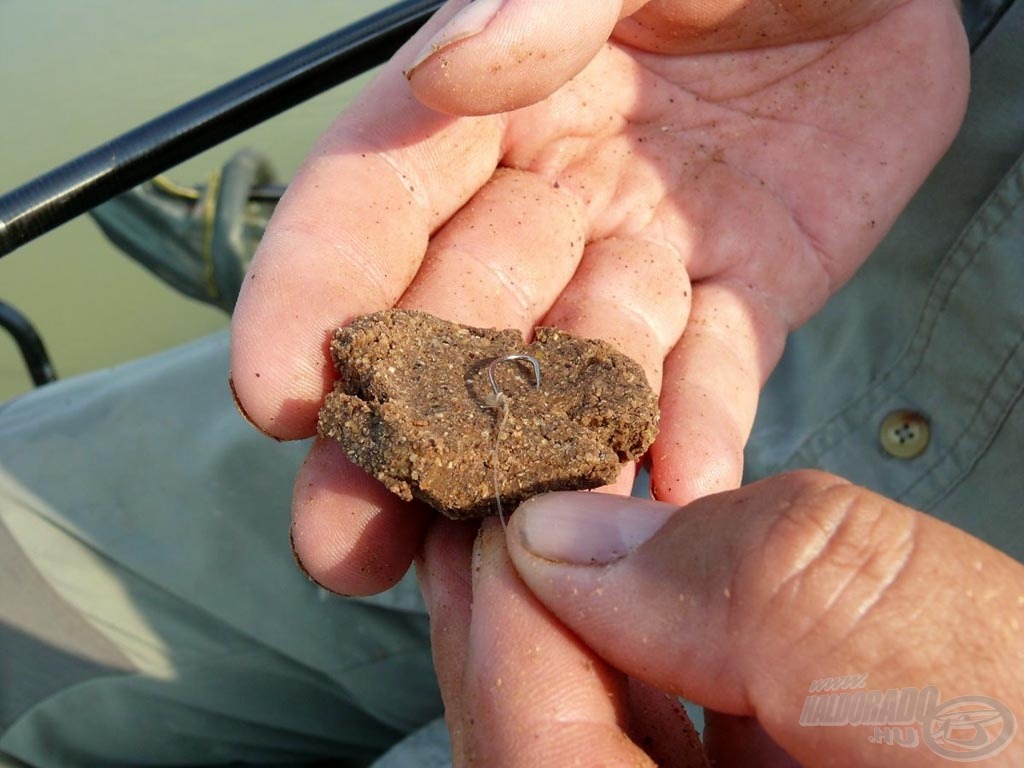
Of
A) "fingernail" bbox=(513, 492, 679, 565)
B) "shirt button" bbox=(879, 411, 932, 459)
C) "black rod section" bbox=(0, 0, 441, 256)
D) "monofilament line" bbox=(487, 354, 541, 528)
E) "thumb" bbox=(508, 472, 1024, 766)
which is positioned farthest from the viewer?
"shirt button" bbox=(879, 411, 932, 459)

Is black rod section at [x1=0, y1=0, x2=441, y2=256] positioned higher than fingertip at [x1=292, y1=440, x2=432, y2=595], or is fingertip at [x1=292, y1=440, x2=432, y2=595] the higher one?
black rod section at [x1=0, y1=0, x2=441, y2=256]

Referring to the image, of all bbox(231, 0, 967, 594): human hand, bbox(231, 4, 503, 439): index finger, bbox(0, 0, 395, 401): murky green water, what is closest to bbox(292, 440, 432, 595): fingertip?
bbox(231, 0, 967, 594): human hand

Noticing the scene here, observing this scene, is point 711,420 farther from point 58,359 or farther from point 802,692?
point 58,359

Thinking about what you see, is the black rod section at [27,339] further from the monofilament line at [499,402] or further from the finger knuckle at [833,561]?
the finger knuckle at [833,561]

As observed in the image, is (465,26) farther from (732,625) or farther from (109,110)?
(109,110)

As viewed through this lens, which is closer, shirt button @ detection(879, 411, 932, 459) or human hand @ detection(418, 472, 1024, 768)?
human hand @ detection(418, 472, 1024, 768)

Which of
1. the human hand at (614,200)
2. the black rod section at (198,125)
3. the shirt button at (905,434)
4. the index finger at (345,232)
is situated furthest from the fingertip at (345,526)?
the shirt button at (905,434)

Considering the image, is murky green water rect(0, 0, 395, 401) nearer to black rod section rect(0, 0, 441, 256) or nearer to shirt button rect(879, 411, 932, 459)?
black rod section rect(0, 0, 441, 256)

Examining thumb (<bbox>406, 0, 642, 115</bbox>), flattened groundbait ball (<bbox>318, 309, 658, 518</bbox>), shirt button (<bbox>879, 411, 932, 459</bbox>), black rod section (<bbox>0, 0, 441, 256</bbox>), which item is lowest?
shirt button (<bbox>879, 411, 932, 459</bbox>)
